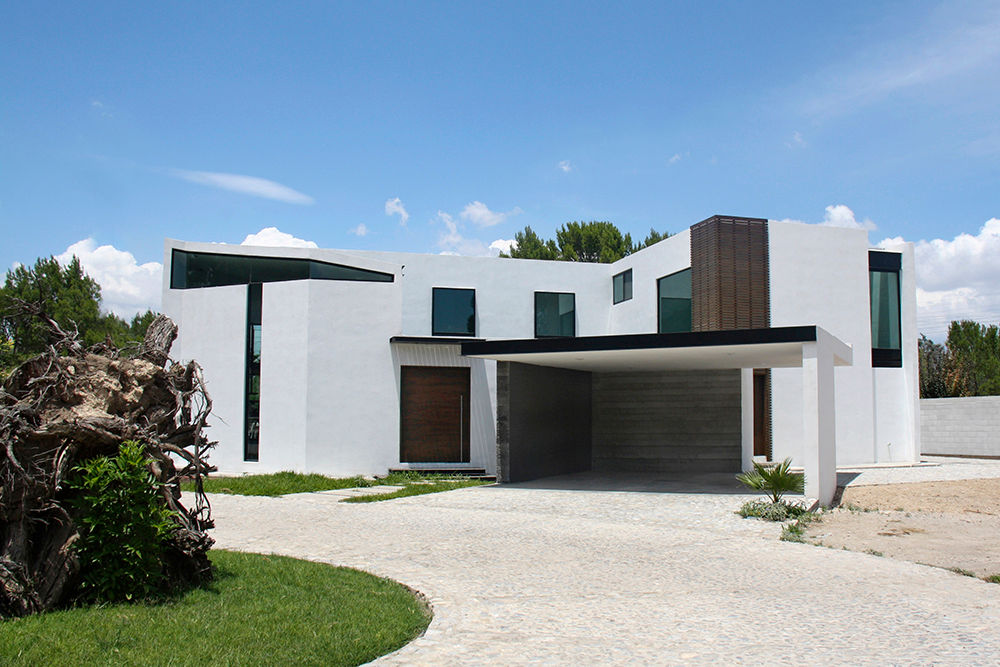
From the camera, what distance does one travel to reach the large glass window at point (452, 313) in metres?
24.1

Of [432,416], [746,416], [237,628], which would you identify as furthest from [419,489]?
[237,628]

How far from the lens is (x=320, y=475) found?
17641mm

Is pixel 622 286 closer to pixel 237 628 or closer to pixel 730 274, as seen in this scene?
pixel 730 274

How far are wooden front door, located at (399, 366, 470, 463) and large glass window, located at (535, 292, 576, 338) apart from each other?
234 inches

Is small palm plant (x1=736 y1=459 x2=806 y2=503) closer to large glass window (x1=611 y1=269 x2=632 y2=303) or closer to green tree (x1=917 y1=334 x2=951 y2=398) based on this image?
large glass window (x1=611 y1=269 x2=632 y2=303)

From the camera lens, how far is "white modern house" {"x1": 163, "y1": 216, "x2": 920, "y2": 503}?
18203mm

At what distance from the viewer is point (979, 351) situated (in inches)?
1547

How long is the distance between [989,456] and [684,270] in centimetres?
1384

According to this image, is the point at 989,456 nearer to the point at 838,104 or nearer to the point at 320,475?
the point at 838,104

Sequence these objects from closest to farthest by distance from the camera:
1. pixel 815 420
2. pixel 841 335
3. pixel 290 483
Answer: pixel 815 420 → pixel 290 483 → pixel 841 335

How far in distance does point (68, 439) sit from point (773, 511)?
9563mm

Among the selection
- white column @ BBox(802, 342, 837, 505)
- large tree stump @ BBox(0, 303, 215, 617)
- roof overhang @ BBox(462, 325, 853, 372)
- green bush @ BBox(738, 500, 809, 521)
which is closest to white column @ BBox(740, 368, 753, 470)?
roof overhang @ BBox(462, 325, 853, 372)

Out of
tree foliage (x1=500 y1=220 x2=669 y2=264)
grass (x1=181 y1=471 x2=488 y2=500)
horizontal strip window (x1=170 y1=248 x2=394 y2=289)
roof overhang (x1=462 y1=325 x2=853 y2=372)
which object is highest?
tree foliage (x1=500 y1=220 x2=669 y2=264)

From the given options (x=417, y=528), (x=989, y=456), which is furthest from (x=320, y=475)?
(x=989, y=456)
